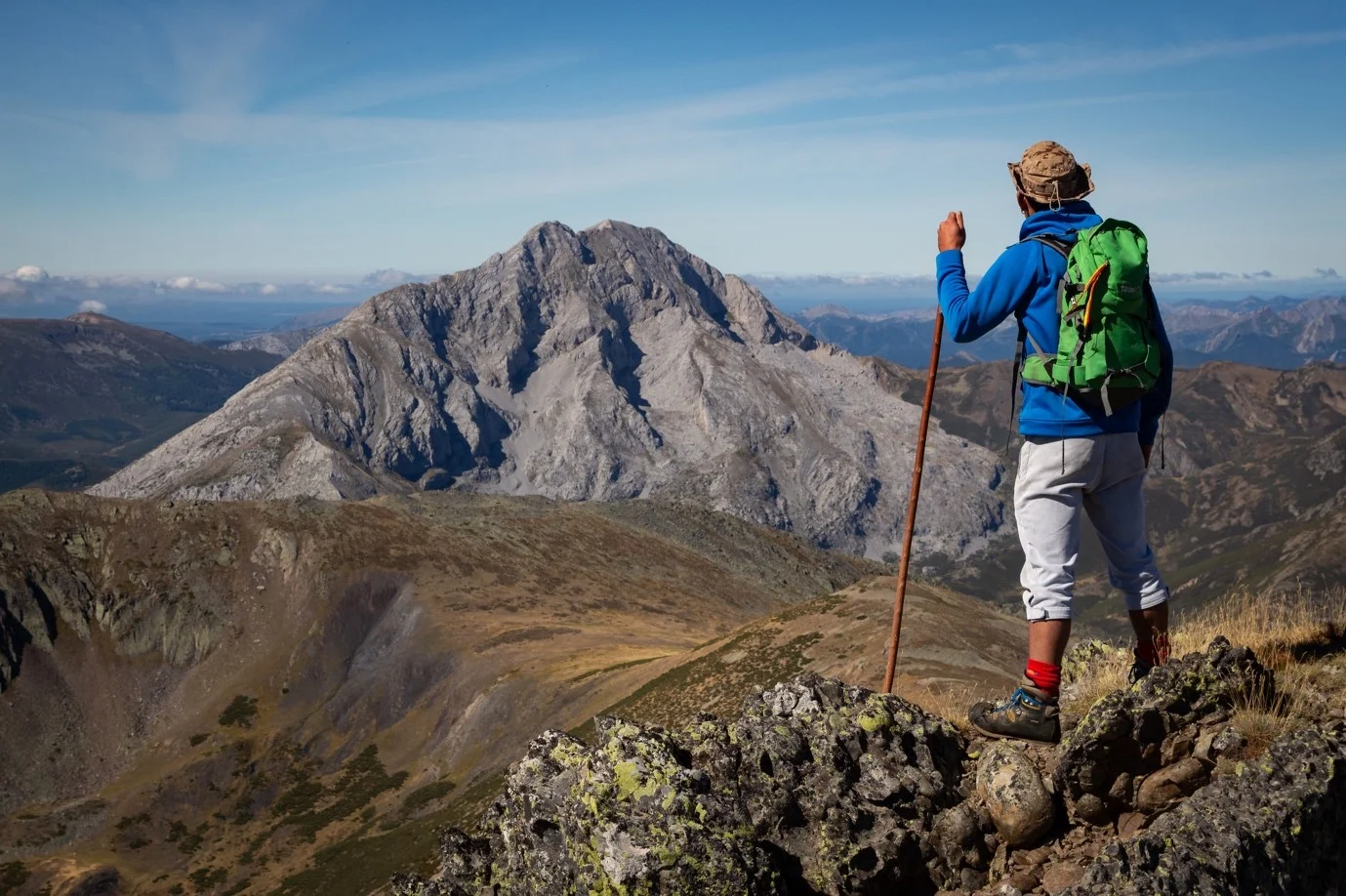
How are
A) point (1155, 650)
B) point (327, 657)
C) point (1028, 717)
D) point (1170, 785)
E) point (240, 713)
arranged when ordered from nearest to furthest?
point (1170, 785)
point (1028, 717)
point (1155, 650)
point (240, 713)
point (327, 657)

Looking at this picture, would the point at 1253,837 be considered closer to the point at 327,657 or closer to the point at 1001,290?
the point at 1001,290

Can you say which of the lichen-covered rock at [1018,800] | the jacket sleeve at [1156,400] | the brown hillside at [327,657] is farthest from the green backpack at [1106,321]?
the brown hillside at [327,657]

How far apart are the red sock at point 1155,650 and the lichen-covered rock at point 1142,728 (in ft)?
2.04

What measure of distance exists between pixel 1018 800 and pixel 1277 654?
3450mm

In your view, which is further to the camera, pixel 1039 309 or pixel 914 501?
pixel 914 501

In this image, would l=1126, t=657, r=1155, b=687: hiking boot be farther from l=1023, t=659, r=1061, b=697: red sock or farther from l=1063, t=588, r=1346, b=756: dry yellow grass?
l=1023, t=659, r=1061, b=697: red sock

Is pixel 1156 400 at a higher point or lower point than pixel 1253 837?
higher

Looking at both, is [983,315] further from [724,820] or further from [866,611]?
[866,611]

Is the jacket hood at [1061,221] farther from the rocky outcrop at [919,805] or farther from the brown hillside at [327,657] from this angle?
the brown hillside at [327,657]

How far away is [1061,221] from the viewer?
8.22m

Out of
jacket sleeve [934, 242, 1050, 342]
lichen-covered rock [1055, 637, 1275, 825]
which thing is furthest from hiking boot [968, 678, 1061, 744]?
jacket sleeve [934, 242, 1050, 342]

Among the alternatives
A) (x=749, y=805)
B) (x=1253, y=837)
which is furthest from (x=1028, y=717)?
(x=749, y=805)

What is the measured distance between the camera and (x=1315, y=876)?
7141mm

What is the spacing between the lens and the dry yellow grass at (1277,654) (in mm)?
7785
